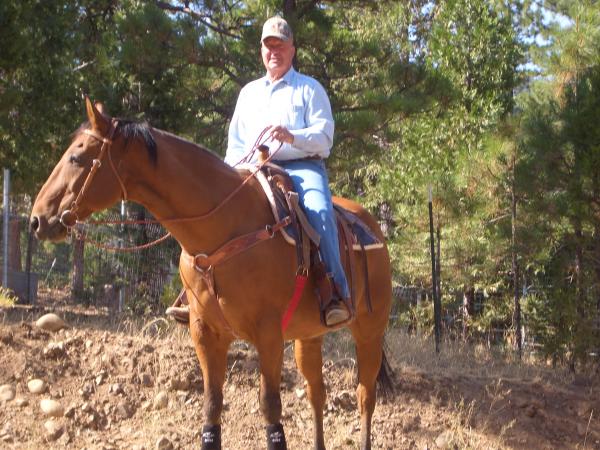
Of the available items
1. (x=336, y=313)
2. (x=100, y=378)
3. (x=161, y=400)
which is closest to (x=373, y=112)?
(x=161, y=400)

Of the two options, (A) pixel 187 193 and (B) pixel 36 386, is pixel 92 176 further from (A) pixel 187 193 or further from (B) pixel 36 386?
(B) pixel 36 386

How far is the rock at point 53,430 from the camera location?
268 inches

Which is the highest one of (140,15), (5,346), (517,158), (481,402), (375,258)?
(140,15)

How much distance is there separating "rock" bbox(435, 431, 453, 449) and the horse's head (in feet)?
13.9

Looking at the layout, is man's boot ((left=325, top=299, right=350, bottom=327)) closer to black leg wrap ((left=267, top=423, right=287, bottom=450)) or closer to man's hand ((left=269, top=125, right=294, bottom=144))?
black leg wrap ((left=267, top=423, right=287, bottom=450))

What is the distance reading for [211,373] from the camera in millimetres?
5094

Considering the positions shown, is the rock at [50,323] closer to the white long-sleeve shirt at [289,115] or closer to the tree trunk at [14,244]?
the white long-sleeve shirt at [289,115]

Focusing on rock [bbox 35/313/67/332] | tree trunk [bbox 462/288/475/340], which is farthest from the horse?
tree trunk [bbox 462/288/475/340]

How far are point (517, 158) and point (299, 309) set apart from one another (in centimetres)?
547

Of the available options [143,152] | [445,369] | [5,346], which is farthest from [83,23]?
[143,152]

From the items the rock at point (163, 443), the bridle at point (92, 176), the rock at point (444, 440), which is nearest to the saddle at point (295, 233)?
the bridle at point (92, 176)

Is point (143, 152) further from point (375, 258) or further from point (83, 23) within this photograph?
point (83, 23)

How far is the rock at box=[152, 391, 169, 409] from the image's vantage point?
24.2 ft

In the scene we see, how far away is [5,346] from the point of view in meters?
7.70
